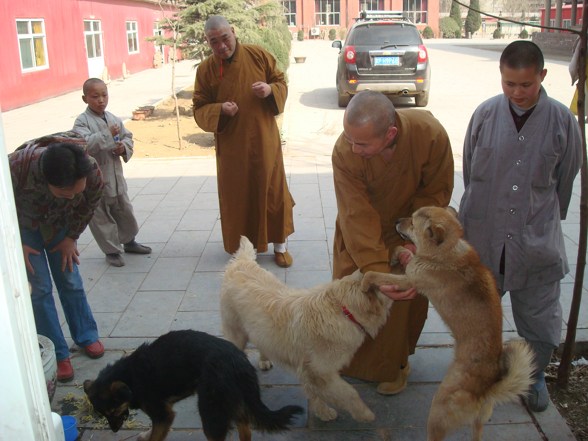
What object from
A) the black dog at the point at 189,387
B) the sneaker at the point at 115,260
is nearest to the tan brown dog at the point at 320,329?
the black dog at the point at 189,387

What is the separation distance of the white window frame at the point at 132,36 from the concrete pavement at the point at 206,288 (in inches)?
841

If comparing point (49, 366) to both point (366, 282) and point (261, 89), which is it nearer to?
point (366, 282)

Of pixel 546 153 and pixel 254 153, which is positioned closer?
pixel 546 153

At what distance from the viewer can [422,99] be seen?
48.1 ft

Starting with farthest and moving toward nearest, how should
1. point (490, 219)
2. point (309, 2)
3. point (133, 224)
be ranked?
point (309, 2) → point (133, 224) → point (490, 219)

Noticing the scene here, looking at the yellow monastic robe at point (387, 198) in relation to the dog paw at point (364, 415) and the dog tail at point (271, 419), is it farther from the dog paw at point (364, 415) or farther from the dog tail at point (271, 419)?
the dog tail at point (271, 419)

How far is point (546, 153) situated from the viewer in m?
2.96

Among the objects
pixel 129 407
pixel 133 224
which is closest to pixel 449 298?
pixel 129 407

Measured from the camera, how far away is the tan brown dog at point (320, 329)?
3127 millimetres

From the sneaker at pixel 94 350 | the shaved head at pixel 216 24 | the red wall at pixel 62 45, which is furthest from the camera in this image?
the red wall at pixel 62 45

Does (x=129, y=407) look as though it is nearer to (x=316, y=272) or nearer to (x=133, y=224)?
(x=316, y=272)

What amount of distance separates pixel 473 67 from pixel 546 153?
980 inches

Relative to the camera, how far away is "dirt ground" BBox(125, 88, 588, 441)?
134 inches

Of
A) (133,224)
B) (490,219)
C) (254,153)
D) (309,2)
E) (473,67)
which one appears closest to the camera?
(490,219)
